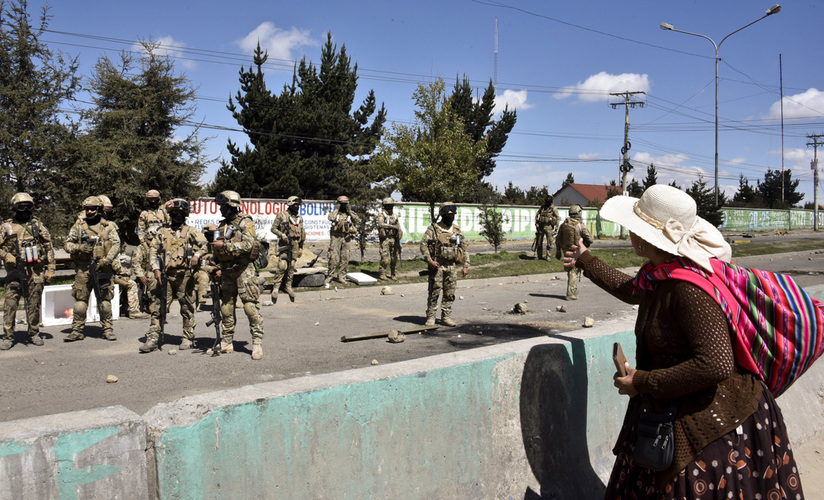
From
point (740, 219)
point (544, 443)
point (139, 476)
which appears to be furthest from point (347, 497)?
point (740, 219)

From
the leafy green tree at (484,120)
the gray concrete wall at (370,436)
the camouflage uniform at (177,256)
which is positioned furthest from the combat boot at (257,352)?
the leafy green tree at (484,120)

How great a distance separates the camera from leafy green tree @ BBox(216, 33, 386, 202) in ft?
110

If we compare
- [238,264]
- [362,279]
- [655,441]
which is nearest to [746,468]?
[655,441]

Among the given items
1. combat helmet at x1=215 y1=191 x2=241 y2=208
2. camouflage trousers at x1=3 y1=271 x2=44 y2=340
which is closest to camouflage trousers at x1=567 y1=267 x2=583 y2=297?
combat helmet at x1=215 y1=191 x2=241 y2=208

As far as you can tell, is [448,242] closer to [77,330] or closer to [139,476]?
[77,330]

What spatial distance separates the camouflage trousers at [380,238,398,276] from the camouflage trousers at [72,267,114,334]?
25.1 feet

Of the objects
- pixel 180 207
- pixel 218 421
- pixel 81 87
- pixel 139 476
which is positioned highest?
pixel 81 87

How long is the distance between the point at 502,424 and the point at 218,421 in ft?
5.33

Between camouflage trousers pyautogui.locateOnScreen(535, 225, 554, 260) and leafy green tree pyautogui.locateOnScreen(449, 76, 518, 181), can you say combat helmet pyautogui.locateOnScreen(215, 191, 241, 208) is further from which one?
leafy green tree pyautogui.locateOnScreen(449, 76, 518, 181)

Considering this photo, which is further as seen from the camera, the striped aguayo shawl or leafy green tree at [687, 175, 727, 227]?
leafy green tree at [687, 175, 727, 227]

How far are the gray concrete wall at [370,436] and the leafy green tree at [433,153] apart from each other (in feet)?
71.0

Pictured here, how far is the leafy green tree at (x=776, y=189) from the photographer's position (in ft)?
246

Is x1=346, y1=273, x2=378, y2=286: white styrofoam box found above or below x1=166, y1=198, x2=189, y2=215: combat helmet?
below

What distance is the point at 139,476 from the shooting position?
7.27 feet
